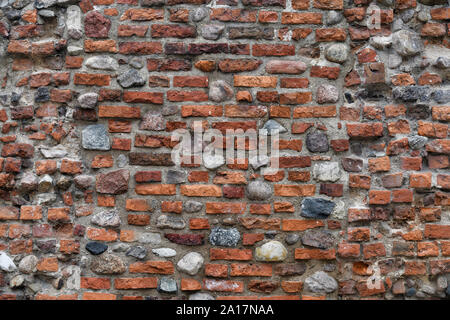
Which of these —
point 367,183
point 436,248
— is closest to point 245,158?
point 367,183

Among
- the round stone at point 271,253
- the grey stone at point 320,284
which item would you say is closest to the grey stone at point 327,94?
the round stone at point 271,253

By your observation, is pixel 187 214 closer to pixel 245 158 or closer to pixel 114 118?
pixel 245 158

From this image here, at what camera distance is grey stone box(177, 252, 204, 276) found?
2172 mm

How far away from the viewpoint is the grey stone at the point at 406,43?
2.25 m

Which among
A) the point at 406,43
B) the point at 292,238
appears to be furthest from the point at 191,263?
the point at 406,43

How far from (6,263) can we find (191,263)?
1031 millimetres

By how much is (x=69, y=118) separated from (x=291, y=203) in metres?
1.33

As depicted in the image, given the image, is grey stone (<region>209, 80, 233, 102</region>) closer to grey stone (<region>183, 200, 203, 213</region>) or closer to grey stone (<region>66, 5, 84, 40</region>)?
grey stone (<region>183, 200, 203, 213</region>)

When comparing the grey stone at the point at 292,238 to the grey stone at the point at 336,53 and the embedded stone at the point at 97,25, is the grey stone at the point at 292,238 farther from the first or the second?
the embedded stone at the point at 97,25

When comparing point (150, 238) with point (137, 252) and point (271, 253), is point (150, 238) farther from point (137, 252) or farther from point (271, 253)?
point (271, 253)

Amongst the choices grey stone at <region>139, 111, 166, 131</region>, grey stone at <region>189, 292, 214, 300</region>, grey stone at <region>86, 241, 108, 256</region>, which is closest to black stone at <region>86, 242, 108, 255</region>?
grey stone at <region>86, 241, 108, 256</region>

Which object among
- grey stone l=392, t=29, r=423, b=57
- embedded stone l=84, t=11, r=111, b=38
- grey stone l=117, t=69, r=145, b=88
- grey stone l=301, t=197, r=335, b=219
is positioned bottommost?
grey stone l=301, t=197, r=335, b=219

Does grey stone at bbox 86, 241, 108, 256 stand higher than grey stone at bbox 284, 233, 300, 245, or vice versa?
grey stone at bbox 284, 233, 300, 245

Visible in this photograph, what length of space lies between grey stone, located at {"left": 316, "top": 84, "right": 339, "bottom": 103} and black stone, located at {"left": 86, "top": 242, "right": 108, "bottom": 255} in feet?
4.71
